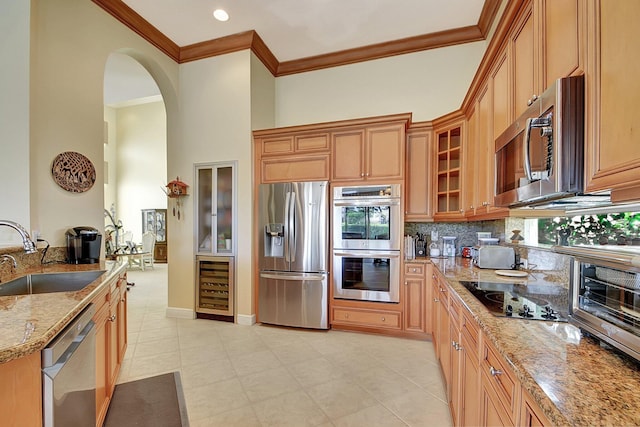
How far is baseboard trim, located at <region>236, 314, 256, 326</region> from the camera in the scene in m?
3.64

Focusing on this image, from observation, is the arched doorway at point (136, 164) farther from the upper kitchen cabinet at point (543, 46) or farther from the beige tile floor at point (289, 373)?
the upper kitchen cabinet at point (543, 46)

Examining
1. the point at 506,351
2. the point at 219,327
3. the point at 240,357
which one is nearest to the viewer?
the point at 506,351

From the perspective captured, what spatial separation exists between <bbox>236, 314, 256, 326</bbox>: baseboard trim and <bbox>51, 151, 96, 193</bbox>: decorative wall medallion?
2173mm

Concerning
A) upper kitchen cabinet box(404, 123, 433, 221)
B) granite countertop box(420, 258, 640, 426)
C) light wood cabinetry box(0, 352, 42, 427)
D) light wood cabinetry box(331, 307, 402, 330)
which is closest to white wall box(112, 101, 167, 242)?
light wood cabinetry box(331, 307, 402, 330)

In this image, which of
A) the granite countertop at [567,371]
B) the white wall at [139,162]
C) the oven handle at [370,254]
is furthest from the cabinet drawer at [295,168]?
the white wall at [139,162]

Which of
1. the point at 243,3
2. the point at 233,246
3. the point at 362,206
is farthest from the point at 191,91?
the point at 362,206

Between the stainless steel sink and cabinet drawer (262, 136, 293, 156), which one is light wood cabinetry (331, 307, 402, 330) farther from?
the stainless steel sink

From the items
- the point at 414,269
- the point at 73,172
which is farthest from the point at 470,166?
the point at 73,172

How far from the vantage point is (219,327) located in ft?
11.6

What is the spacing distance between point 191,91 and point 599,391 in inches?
179

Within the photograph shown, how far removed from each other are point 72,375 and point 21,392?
301 mm

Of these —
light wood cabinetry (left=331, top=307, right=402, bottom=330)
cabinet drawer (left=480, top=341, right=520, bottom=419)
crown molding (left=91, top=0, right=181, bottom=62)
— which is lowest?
light wood cabinetry (left=331, top=307, right=402, bottom=330)

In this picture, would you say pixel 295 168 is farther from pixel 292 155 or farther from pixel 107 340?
pixel 107 340

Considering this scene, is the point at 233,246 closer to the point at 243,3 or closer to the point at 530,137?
the point at 243,3
